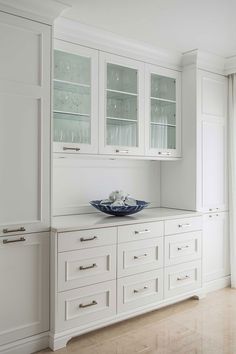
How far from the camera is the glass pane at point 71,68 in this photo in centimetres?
289

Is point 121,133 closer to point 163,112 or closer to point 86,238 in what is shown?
point 163,112

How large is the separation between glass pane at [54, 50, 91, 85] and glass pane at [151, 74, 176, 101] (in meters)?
0.80

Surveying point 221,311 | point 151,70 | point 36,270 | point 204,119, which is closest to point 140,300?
point 221,311

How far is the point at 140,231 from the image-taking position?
309 cm

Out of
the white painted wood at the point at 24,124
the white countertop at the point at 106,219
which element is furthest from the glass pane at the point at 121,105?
the white countertop at the point at 106,219

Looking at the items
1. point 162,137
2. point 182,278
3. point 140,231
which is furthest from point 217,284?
point 162,137

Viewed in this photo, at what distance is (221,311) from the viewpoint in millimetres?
3309

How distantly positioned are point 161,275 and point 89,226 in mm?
979

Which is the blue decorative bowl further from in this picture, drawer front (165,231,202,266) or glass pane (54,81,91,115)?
glass pane (54,81,91,115)

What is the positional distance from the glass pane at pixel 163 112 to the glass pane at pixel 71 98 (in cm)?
80

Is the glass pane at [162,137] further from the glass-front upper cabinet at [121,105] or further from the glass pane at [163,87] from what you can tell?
the glass pane at [163,87]

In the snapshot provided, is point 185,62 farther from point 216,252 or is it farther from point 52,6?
point 216,252

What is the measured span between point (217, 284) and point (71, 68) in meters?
2.72

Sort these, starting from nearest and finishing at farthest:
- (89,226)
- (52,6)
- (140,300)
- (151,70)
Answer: (52,6)
(89,226)
(140,300)
(151,70)
